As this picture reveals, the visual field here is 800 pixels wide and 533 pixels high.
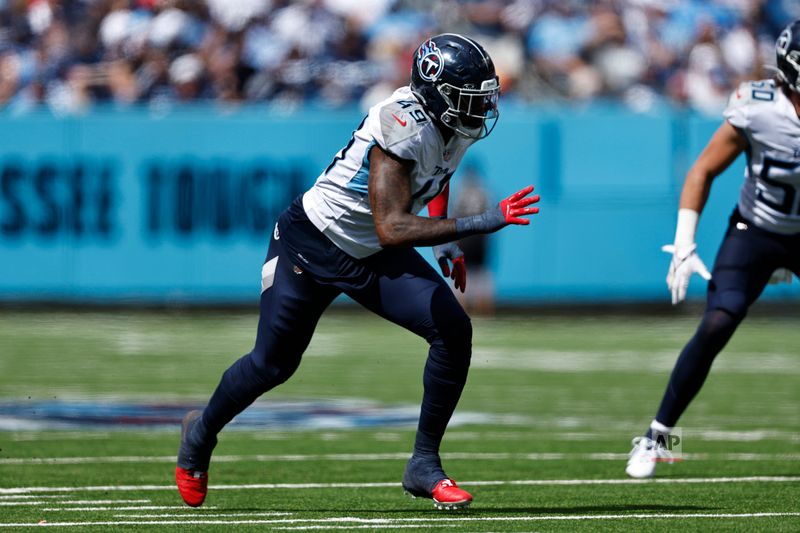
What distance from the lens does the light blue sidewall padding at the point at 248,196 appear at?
59.1 feet

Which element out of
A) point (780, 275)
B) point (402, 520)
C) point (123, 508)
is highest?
point (780, 275)

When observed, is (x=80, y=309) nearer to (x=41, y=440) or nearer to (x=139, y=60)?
(x=139, y=60)

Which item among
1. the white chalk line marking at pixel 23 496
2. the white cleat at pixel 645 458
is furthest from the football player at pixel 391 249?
the white cleat at pixel 645 458

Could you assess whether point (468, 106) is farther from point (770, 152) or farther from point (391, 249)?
point (770, 152)

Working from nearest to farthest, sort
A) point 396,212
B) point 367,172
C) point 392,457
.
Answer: point 396,212 → point 367,172 → point 392,457

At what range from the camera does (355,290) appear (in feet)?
18.7

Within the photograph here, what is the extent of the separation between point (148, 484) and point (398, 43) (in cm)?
1263

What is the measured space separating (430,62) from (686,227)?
1.65 m

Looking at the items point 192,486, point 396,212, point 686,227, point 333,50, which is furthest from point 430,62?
point 333,50

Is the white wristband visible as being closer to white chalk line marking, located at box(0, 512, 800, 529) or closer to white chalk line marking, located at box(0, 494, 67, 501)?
white chalk line marking, located at box(0, 512, 800, 529)

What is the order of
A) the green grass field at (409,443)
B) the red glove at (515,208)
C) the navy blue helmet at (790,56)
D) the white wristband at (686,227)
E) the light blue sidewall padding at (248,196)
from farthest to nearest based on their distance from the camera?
the light blue sidewall padding at (248,196) → the white wristband at (686,227) → the navy blue helmet at (790,56) → the green grass field at (409,443) → the red glove at (515,208)

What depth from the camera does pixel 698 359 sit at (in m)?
6.72

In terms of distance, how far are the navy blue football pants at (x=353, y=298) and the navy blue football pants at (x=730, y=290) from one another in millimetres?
1369

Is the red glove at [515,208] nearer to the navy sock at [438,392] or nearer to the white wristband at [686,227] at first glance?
the navy sock at [438,392]
